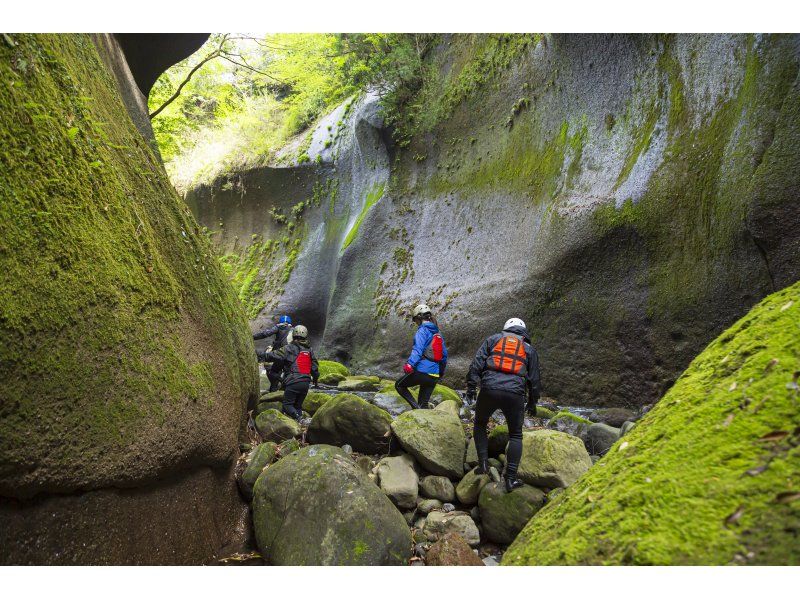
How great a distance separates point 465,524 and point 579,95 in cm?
980

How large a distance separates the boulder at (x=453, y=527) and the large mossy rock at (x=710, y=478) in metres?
2.60

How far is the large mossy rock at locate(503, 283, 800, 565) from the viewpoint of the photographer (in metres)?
1.45

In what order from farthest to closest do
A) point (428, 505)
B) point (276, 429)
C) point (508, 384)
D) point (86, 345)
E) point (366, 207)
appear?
1. point (366, 207)
2. point (276, 429)
3. point (508, 384)
4. point (428, 505)
5. point (86, 345)

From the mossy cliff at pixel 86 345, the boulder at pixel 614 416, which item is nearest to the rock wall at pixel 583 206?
the boulder at pixel 614 416

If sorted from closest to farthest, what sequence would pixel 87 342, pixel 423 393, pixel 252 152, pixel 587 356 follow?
pixel 87 342 < pixel 423 393 < pixel 587 356 < pixel 252 152

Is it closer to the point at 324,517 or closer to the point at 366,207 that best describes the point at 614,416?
the point at 324,517

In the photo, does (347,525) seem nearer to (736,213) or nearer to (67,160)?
(67,160)

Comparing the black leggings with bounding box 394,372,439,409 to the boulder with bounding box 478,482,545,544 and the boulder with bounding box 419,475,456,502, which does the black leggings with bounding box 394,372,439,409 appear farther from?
the boulder with bounding box 478,482,545,544

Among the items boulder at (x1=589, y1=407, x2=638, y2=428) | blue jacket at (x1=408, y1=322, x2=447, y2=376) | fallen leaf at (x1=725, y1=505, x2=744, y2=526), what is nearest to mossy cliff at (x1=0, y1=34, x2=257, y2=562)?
fallen leaf at (x1=725, y1=505, x2=744, y2=526)

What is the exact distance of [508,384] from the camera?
18.2 feet

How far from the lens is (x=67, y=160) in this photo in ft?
10.3

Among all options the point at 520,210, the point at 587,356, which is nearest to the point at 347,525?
the point at 587,356

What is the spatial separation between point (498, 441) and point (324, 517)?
2813mm

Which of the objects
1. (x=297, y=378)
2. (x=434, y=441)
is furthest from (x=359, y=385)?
(x=434, y=441)
